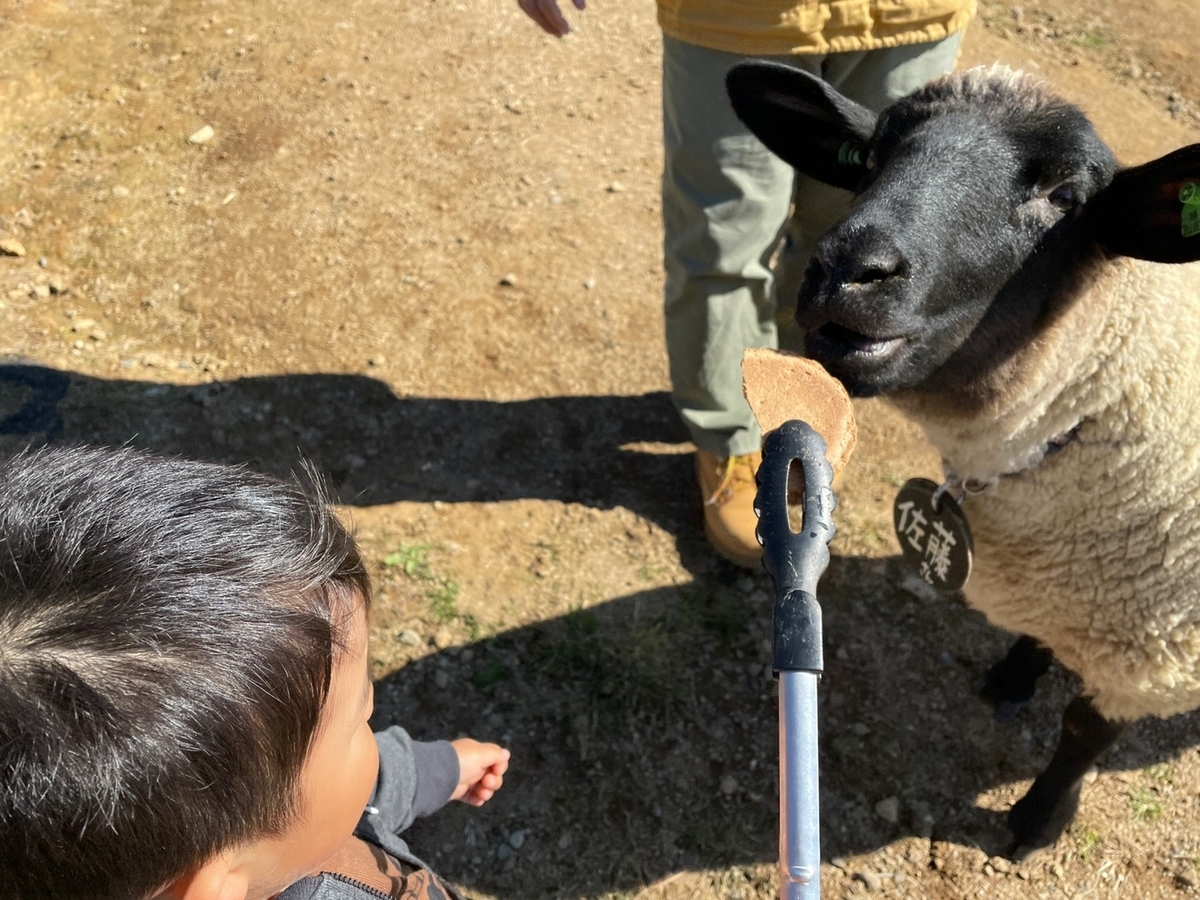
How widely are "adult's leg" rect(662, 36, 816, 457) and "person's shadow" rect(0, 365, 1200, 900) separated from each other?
0.42m

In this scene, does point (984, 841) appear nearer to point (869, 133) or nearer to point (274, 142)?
point (869, 133)

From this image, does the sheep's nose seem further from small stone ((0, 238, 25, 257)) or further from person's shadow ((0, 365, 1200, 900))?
small stone ((0, 238, 25, 257))

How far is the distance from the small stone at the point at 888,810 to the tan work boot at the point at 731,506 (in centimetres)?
80

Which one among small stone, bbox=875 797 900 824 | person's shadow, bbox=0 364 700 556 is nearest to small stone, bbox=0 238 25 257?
person's shadow, bbox=0 364 700 556

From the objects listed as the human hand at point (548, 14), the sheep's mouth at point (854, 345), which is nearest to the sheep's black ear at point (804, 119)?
the sheep's mouth at point (854, 345)

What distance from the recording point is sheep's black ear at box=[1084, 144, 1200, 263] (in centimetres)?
177

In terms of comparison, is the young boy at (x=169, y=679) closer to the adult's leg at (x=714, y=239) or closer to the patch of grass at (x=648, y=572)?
the adult's leg at (x=714, y=239)

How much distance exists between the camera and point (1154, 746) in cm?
276

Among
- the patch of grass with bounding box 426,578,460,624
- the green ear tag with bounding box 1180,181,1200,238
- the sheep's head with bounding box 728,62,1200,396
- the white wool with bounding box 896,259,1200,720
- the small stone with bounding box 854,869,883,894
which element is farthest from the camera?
the patch of grass with bounding box 426,578,460,624

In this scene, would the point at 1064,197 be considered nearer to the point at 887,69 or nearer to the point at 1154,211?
the point at 1154,211

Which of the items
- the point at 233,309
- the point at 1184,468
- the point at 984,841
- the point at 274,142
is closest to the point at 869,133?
the point at 1184,468

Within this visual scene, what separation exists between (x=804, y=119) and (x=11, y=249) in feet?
11.4

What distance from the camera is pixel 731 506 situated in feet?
10.3

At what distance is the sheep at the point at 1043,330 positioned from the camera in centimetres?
187
